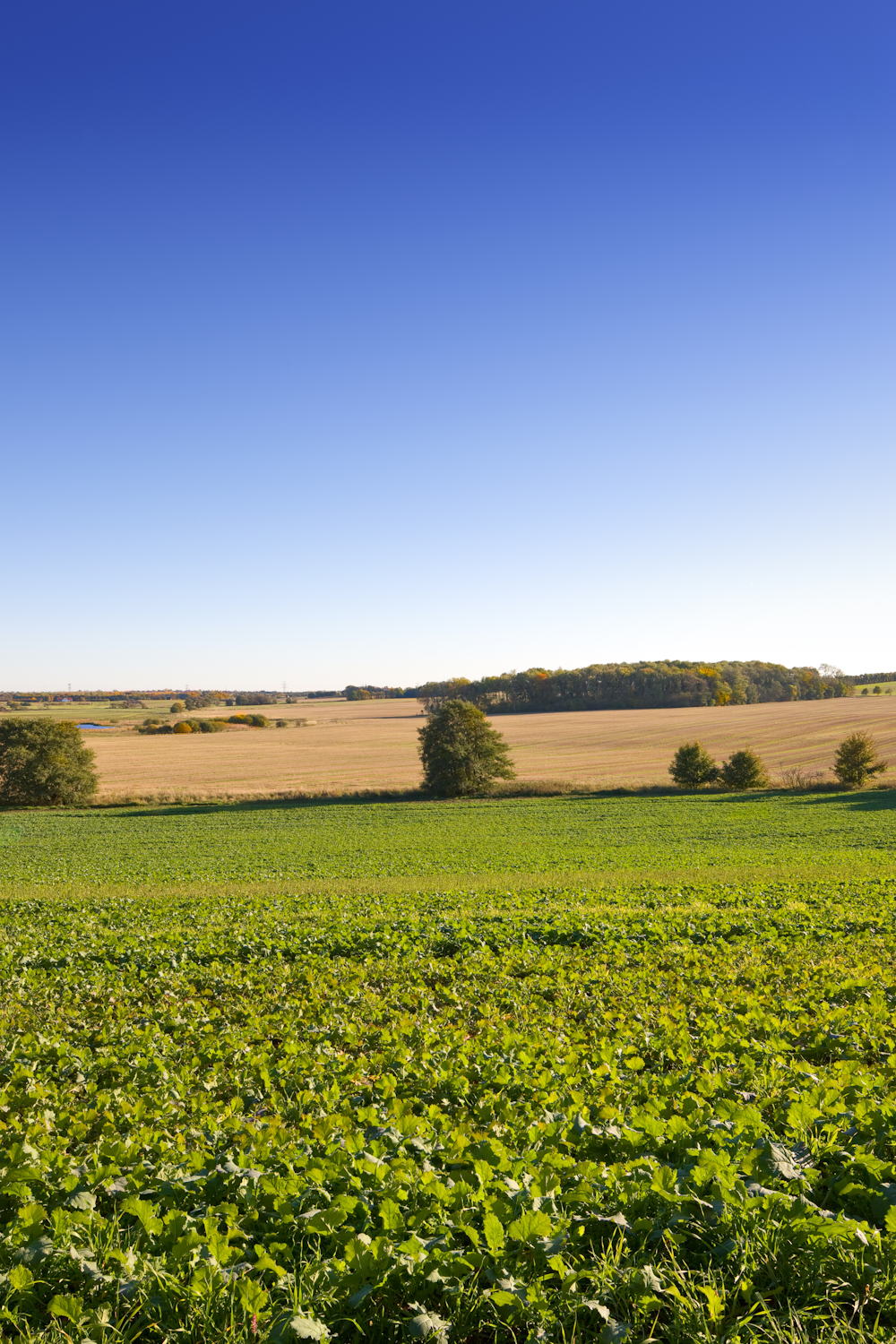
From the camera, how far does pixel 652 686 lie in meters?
140

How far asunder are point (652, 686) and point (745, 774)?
8194 cm

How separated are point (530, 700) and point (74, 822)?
350ft

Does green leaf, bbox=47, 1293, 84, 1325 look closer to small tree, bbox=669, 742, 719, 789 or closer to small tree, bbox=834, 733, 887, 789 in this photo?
small tree, bbox=669, 742, 719, 789

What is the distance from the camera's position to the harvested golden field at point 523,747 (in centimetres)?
7250

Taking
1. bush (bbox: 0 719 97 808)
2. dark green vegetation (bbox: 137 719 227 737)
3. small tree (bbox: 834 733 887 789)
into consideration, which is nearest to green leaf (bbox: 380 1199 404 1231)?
small tree (bbox: 834 733 887 789)

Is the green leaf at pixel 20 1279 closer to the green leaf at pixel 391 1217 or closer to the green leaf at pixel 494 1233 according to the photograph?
the green leaf at pixel 391 1217

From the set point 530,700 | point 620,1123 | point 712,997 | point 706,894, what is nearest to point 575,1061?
point 620,1123

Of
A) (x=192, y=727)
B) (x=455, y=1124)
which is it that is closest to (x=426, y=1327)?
(x=455, y=1124)

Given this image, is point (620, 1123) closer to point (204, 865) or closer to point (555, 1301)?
point (555, 1301)

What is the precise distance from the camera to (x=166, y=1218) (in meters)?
4.20

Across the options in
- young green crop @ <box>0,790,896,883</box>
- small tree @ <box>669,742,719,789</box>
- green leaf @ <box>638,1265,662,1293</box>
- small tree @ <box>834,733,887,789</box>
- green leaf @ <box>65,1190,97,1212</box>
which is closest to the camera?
green leaf @ <box>638,1265,662,1293</box>

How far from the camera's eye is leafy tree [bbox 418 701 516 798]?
6109 centimetres

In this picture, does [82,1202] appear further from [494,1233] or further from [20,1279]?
[494,1233]

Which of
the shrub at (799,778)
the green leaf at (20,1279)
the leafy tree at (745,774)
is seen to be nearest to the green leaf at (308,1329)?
the green leaf at (20,1279)
